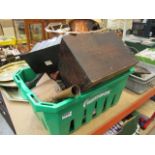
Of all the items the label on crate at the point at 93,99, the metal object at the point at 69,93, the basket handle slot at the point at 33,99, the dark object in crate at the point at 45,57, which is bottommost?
the label on crate at the point at 93,99

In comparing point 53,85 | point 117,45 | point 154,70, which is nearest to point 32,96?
point 53,85

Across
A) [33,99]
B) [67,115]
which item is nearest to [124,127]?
[67,115]

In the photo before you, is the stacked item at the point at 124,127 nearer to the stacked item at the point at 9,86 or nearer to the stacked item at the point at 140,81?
the stacked item at the point at 140,81

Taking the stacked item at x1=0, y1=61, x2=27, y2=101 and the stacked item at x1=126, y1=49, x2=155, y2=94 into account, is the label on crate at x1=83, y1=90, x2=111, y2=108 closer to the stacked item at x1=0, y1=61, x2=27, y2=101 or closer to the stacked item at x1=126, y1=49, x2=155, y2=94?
the stacked item at x1=126, y1=49, x2=155, y2=94

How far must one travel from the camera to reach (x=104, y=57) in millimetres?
584

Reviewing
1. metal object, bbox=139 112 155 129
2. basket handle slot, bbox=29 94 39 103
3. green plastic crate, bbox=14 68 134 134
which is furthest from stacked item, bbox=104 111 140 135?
basket handle slot, bbox=29 94 39 103

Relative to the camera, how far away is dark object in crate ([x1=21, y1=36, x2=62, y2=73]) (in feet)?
1.95

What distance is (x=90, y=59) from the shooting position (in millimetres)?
548

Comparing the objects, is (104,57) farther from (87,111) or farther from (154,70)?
(154,70)

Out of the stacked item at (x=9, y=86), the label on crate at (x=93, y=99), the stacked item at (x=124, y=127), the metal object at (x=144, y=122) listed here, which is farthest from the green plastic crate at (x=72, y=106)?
the metal object at (x=144, y=122)

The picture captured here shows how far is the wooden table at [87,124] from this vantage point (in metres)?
0.64

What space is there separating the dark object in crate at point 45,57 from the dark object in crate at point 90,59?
4 cm
